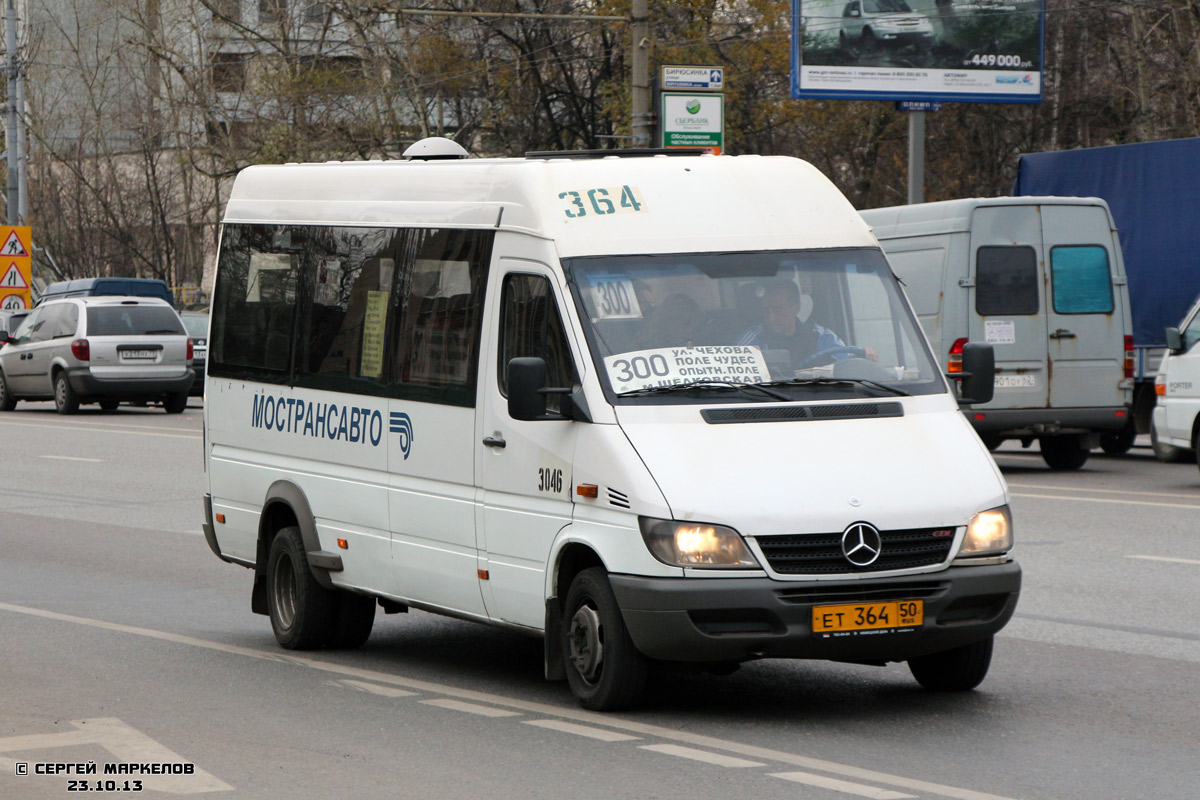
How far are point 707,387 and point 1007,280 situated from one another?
12.4 m

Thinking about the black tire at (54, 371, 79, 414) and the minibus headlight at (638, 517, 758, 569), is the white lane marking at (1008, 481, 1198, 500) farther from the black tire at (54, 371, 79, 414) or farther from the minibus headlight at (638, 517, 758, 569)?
the black tire at (54, 371, 79, 414)

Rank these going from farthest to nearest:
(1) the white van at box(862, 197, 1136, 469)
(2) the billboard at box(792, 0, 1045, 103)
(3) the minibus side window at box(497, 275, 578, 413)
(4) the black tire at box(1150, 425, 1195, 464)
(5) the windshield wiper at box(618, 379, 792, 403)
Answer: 1. (2) the billboard at box(792, 0, 1045, 103)
2. (4) the black tire at box(1150, 425, 1195, 464)
3. (1) the white van at box(862, 197, 1136, 469)
4. (3) the minibus side window at box(497, 275, 578, 413)
5. (5) the windshield wiper at box(618, 379, 792, 403)

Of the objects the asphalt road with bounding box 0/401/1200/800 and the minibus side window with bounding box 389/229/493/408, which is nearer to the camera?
the asphalt road with bounding box 0/401/1200/800

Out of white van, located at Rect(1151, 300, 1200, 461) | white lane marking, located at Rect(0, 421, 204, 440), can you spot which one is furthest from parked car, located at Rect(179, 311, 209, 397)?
white van, located at Rect(1151, 300, 1200, 461)

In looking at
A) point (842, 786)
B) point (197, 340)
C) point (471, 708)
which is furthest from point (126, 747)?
point (197, 340)

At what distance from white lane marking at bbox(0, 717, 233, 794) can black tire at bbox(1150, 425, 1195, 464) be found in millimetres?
13432

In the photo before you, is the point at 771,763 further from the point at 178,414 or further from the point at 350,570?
the point at 178,414

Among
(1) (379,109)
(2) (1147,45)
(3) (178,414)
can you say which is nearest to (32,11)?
(1) (379,109)

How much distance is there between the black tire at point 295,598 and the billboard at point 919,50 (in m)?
22.0

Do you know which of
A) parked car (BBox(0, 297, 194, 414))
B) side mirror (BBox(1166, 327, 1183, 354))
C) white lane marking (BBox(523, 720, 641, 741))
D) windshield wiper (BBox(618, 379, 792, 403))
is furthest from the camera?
parked car (BBox(0, 297, 194, 414))

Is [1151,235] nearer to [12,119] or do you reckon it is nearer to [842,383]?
[842,383]

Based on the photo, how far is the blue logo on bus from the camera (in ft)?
27.7

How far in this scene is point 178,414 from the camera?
3128cm

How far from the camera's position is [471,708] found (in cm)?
757
